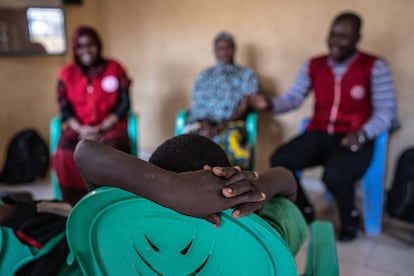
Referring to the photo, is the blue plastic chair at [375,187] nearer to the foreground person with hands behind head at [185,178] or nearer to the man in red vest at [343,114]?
→ the man in red vest at [343,114]

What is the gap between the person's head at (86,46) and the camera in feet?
7.92

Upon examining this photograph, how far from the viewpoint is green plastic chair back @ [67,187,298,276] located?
0.71m

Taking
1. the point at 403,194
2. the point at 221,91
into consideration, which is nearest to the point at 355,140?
the point at 403,194

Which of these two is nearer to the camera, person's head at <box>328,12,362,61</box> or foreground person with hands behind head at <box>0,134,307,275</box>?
foreground person with hands behind head at <box>0,134,307,275</box>

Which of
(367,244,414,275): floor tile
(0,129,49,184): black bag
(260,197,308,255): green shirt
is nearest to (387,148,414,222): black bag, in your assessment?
(367,244,414,275): floor tile

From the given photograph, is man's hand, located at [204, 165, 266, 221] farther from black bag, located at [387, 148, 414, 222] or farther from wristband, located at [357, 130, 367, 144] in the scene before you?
black bag, located at [387, 148, 414, 222]

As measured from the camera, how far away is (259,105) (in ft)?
7.88

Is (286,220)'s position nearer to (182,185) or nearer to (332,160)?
(182,185)

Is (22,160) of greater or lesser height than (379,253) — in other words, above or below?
above

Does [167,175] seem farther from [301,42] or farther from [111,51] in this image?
[111,51]

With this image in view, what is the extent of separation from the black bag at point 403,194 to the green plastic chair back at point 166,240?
5.37 ft

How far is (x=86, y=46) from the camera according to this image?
7.95 feet

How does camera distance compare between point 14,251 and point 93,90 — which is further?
point 93,90

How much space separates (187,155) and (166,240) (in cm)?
17
